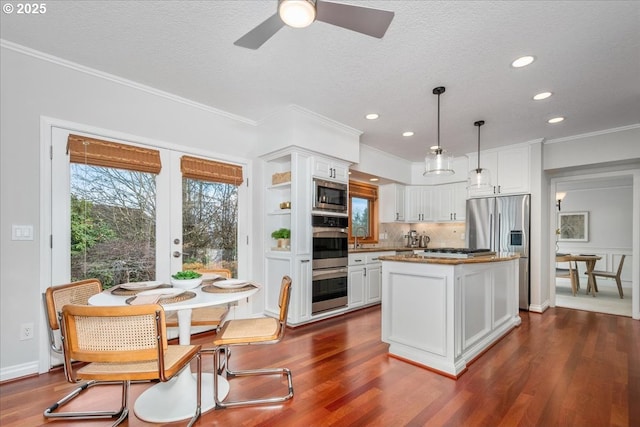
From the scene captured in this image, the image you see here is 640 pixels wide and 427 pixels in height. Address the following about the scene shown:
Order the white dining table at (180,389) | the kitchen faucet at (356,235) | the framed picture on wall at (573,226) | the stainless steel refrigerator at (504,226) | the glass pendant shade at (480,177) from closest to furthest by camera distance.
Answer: the white dining table at (180,389), the glass pendant shade at (480,177), the stainless steel refrigerator at (504,226), the kitchen faucet at (356,235), the framed picture on wall at (573,226)

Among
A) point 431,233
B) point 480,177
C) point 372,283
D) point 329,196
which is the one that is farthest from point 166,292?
point 431,233

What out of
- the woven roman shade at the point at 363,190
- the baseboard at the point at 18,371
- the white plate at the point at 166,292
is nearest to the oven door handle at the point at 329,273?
the woven roman shade at the point at 363,190

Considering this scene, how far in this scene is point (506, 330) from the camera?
354 cm

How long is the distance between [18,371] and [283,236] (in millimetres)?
2640

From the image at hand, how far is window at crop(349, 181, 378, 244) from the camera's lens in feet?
18.4

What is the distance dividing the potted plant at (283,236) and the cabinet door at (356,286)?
111 cm

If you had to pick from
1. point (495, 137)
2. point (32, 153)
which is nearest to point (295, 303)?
point (32, 153)

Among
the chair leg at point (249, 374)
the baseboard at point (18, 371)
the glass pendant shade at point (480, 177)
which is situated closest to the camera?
the chair leg at point (249, 374)

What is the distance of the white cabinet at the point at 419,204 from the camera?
6062mm

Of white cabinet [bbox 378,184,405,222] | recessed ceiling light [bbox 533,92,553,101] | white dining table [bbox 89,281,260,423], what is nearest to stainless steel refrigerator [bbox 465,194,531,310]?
white cabinet [bbox 378,184,405,222]

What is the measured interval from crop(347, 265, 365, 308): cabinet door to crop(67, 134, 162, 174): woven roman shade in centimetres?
292

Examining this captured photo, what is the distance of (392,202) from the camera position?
593 cm

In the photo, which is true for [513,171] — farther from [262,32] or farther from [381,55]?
[262,32]

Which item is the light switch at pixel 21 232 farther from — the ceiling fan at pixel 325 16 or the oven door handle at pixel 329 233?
the oven door handle at pixel 329 233
